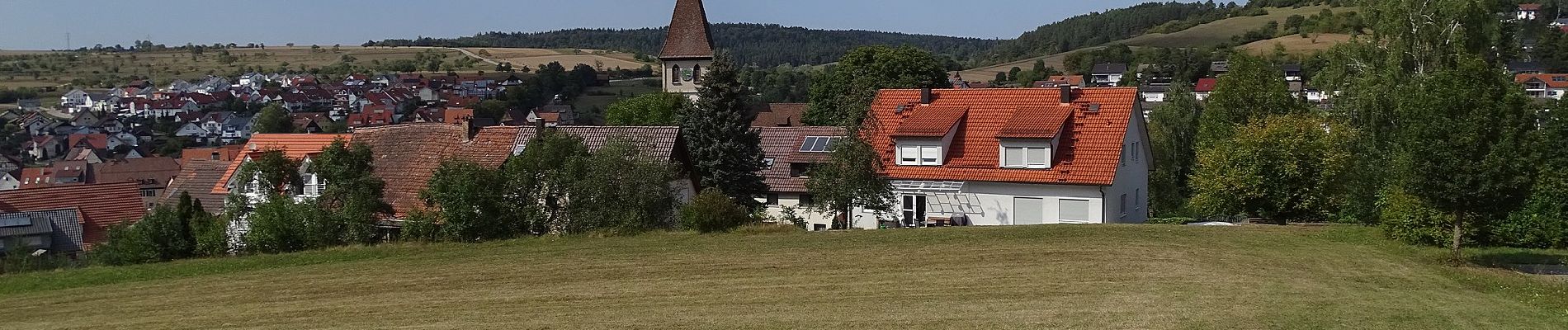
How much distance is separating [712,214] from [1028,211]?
9.25 meters

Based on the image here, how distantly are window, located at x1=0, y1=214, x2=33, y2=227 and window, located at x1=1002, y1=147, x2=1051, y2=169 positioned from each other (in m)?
43.7

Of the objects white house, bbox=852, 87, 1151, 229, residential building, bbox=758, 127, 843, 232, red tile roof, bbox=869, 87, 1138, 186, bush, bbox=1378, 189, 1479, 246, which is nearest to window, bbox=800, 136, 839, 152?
residential building, bbox=758, 127, 843, 232

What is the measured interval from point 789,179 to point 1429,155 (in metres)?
27.5

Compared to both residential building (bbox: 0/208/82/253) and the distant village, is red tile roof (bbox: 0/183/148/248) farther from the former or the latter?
residential building (bbox: 0/208/82/253)

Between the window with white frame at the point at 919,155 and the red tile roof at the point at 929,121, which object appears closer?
the red tile roof at the point at 929,121

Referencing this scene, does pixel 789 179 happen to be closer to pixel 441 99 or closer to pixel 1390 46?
pixel 1390 46

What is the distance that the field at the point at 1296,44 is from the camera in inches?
5737

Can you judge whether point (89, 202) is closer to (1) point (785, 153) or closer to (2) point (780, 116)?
(1) point (785, 153)

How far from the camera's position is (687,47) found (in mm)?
79500

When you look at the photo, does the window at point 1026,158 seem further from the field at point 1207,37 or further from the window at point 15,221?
the field at point 1207,37

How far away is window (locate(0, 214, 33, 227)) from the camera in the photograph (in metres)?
54.4

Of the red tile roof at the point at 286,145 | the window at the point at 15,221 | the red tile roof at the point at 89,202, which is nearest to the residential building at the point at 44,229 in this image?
the window at the point at 15,221

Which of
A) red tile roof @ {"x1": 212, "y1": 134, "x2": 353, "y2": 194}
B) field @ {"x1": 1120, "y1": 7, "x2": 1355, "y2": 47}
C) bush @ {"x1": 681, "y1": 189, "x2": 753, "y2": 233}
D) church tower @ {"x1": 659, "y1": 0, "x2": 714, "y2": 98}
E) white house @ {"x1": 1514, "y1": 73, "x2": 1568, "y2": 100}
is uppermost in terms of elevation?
field @ {"x1": 1120, "y1": 7, "x2": 1355, "y2": 47}

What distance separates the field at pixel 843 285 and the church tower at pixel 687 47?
49.2m
